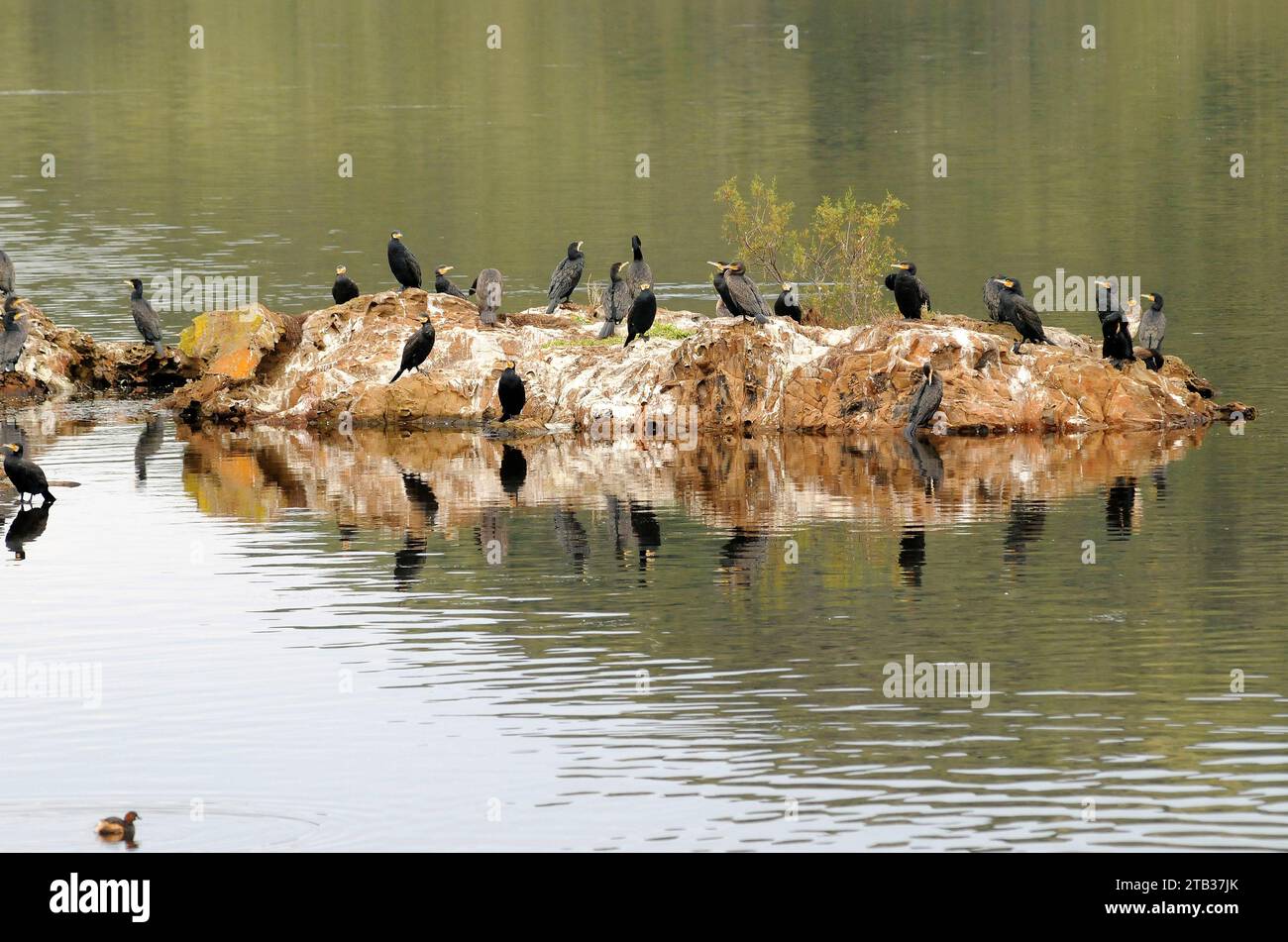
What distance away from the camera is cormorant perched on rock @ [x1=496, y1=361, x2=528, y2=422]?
5081cm

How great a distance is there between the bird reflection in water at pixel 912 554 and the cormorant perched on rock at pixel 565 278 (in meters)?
17.1

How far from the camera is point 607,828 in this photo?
2241cm

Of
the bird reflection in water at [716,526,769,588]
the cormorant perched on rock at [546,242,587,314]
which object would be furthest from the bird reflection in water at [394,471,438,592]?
the cormorant perched on rock at [546,242,587,314]

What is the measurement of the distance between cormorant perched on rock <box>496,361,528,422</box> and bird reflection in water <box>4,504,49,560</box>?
1166cm

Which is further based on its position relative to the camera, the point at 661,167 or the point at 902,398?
the point at 661,167

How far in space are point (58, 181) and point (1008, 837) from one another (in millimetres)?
99023

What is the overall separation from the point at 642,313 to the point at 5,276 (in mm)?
18697

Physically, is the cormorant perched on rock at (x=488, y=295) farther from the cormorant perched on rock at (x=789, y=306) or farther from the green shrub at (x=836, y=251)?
the green shrub at (x=836, y=251)

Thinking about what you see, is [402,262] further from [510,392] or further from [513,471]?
[513,471]

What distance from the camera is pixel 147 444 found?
50.8 m

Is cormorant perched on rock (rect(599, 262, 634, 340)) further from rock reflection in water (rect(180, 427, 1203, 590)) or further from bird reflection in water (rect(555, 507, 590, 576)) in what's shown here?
bird reflection in water (rect(555, 507, 590, 576))

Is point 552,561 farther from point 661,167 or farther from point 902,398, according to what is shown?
point 661,167
